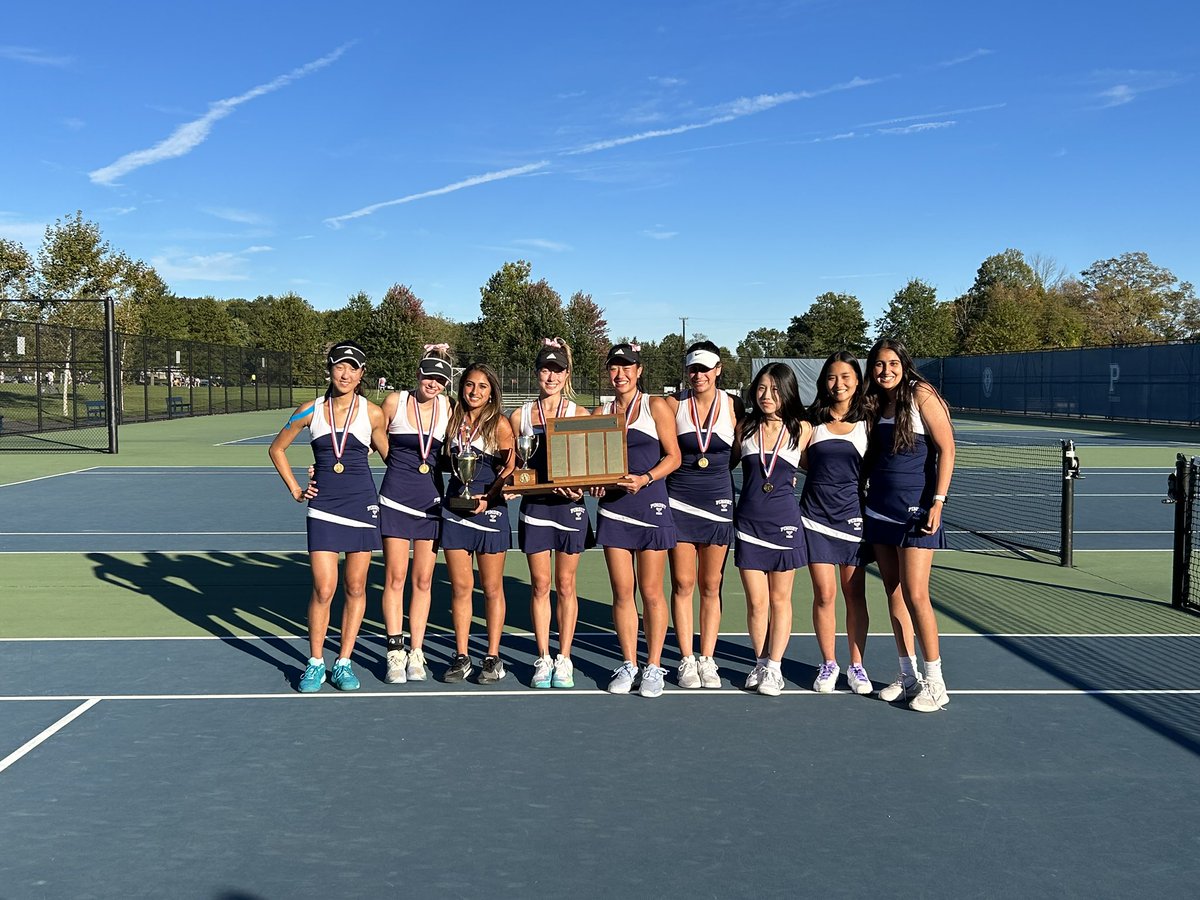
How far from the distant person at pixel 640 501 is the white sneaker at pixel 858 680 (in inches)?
39.6

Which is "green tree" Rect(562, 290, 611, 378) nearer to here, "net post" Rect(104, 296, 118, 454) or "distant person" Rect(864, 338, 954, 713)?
"net post" Rect(104, 296, 118, 454)

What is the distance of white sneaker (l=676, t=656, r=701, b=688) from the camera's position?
5.78 metres

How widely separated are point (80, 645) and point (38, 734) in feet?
6.09

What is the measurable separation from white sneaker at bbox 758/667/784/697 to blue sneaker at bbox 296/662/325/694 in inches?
90.0

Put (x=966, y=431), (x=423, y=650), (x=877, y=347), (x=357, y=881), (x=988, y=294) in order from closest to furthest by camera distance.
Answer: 1. (x=357, y=881)
2. (x=877, y=347)
3. (x=423, y=650)
4. (x=966, y=431)
5. (x=988, y=294)

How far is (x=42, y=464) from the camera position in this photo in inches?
801

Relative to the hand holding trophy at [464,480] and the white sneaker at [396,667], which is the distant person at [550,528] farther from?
the white sneaker at [396,667]

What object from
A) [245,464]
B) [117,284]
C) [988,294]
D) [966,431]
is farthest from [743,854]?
[988,294]

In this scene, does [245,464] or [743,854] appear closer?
[743,854]

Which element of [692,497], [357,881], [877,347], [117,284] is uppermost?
[117,284]

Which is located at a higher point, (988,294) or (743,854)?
(988,294)

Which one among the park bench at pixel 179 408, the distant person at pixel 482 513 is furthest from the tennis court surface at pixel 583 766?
the park bench at pixel 179 408

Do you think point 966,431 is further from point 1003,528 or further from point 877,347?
point 877,347

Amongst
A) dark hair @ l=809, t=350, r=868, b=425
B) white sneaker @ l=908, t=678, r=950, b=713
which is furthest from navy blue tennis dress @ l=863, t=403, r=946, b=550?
white sneaker @ l=908, t=678, r=950, b=713
